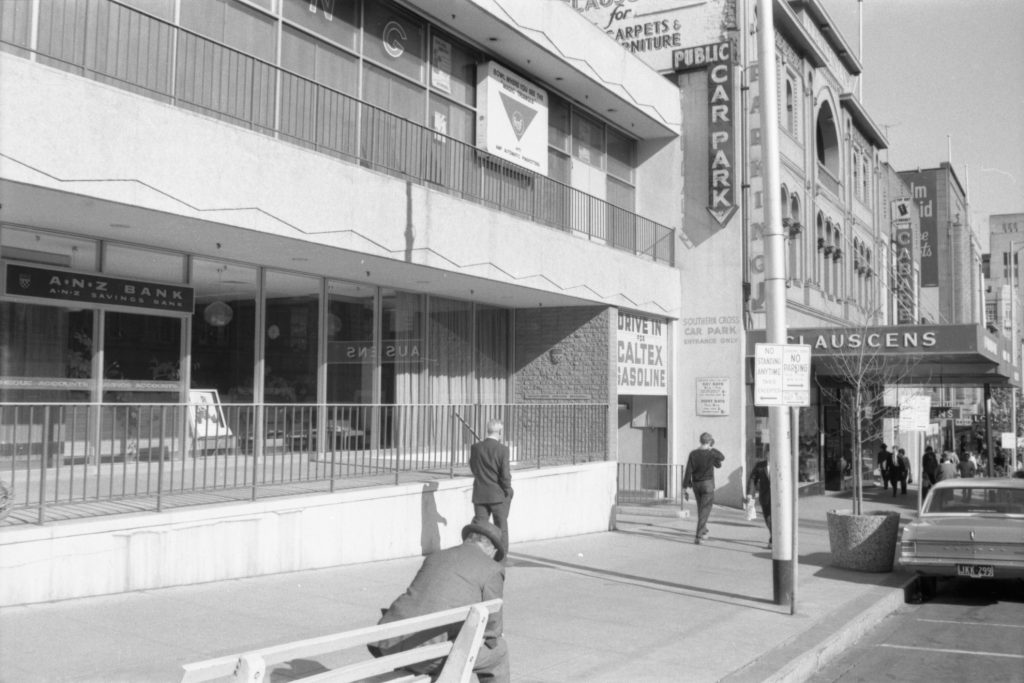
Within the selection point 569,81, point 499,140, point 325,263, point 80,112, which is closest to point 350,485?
point 325,263

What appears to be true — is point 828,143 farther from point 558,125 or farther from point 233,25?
point 233,25

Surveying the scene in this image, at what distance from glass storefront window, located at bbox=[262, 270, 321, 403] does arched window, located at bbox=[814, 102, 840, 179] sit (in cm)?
2118

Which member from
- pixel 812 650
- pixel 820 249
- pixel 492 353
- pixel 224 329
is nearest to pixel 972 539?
pixel 812 650

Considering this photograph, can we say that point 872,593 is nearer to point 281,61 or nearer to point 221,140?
point 221,140

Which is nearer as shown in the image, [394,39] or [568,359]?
[394,39]

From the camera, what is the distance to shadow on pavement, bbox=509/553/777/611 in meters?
10.4

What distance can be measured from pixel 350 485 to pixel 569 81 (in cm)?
1002

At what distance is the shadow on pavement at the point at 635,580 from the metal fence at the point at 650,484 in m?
8.35

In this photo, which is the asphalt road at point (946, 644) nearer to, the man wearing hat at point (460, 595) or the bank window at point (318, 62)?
the man wearing hat at point (460, 595)

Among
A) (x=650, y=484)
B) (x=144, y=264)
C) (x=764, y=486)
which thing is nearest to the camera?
(x=144, y=264)

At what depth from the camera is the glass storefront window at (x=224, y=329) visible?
12.9m

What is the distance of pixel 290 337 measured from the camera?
47.0ft

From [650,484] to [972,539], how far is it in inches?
430

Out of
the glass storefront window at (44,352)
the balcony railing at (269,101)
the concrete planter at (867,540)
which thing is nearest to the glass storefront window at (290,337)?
the balcony railing at (269,101)
